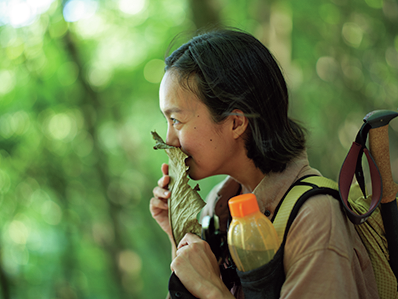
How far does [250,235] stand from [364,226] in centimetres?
50

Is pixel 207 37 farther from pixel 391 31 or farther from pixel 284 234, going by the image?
pixel 391 31

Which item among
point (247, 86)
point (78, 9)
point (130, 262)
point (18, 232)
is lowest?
point (130, 262)

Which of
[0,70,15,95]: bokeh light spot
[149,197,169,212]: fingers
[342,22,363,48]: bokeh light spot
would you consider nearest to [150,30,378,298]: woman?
[149,197,169,212]: fingers

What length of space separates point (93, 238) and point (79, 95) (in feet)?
7.27

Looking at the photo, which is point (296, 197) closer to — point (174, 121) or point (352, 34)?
point (174, 121)

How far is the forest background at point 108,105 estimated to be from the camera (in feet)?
12.3

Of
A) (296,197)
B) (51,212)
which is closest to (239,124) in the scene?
(296,197)

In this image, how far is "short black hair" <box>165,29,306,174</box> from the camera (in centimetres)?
119

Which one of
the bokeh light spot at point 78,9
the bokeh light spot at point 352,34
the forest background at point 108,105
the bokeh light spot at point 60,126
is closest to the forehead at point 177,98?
the forest background at point 108,105

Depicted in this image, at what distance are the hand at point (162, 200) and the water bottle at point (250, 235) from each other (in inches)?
21.7

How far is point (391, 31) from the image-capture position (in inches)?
160

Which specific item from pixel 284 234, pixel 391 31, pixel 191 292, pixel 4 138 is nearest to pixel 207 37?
pixel 284 234

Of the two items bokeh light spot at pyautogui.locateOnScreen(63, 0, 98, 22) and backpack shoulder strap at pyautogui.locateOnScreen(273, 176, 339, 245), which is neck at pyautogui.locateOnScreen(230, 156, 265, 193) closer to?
backpack shoulder strap at pyautogui.locateOnScreen(273, 176, 339, 245)

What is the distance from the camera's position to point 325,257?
856mm
